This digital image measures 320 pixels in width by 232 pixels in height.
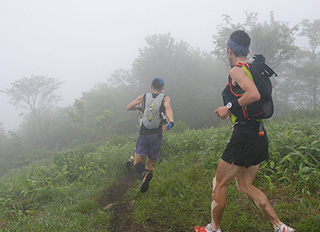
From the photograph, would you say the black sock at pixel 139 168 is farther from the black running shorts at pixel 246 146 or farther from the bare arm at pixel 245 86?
the bare arm at pixel 245 86

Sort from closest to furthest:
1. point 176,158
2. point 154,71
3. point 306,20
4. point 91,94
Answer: point 176,158
point 154,71
point 91,94
point 306,20

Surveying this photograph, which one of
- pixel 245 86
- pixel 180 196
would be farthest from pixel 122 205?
pixel 245 86

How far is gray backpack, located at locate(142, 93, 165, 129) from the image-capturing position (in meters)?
3.59

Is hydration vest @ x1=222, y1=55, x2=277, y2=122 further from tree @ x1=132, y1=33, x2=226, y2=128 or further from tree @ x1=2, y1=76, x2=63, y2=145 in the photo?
tree @ x1=2, y1=76, x2=63, y2=145

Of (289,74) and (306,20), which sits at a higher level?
(306,20)

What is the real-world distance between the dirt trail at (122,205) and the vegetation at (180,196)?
0.09m

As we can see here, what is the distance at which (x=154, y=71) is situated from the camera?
2094cm

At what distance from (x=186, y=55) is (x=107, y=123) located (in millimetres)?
11225

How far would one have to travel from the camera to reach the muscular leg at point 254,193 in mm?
1988

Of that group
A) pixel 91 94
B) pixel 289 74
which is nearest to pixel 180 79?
pixel 91 94

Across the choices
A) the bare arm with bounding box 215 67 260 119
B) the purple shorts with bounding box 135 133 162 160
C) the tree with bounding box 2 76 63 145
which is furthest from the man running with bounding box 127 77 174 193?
the tree with bounding box 2 76 63 145

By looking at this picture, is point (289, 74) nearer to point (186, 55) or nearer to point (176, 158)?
point (186, 55)

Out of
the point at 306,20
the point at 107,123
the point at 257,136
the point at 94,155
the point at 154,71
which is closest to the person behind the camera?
the point at 257,136

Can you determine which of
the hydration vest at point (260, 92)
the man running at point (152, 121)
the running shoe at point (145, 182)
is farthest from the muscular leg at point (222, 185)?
the man running at point (152, 121)
